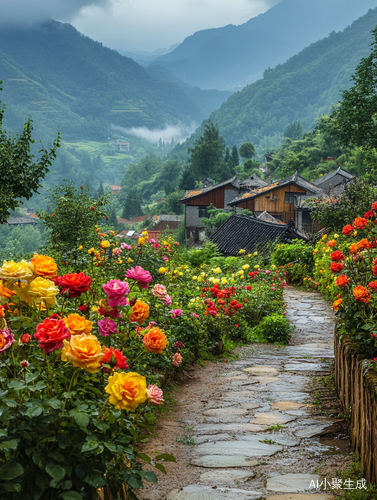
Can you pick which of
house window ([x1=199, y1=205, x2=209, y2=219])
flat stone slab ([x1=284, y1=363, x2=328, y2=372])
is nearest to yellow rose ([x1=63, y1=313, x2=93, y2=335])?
→ flat stone slab ([x1=284, y1=363, x2=328, y2=372])

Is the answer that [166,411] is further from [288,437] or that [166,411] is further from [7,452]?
[7,452]

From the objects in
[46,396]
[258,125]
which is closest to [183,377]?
[46,396]

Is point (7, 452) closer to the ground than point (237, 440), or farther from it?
farther from it

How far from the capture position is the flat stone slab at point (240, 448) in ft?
9.14

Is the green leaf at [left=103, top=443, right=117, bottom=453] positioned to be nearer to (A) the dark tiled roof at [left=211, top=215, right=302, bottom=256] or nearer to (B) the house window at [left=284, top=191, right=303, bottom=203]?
(A) the dark tiled roof at [left=211, top=215, right=302, bottom=256]

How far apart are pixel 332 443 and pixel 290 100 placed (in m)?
159

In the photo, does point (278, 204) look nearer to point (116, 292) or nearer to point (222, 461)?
point (222, 461)

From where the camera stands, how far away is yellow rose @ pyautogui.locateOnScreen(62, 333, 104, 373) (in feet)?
5.20

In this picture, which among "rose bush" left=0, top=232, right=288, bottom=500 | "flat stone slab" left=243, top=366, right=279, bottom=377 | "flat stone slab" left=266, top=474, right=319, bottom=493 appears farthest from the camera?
"flat stone slab" left=243, top=366, right=279, bottom=377

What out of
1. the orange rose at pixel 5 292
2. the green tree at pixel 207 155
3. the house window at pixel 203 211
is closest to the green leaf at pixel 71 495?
the orange rose at pixel 5 292

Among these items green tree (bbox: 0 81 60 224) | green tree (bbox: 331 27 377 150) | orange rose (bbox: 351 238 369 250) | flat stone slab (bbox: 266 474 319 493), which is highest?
green tree (bbox: 331 27 377 150)

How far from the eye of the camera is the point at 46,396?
1733mm

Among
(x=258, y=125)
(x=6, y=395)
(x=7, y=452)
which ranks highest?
(x=258, y=125)

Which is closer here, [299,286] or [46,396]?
[46,396]
